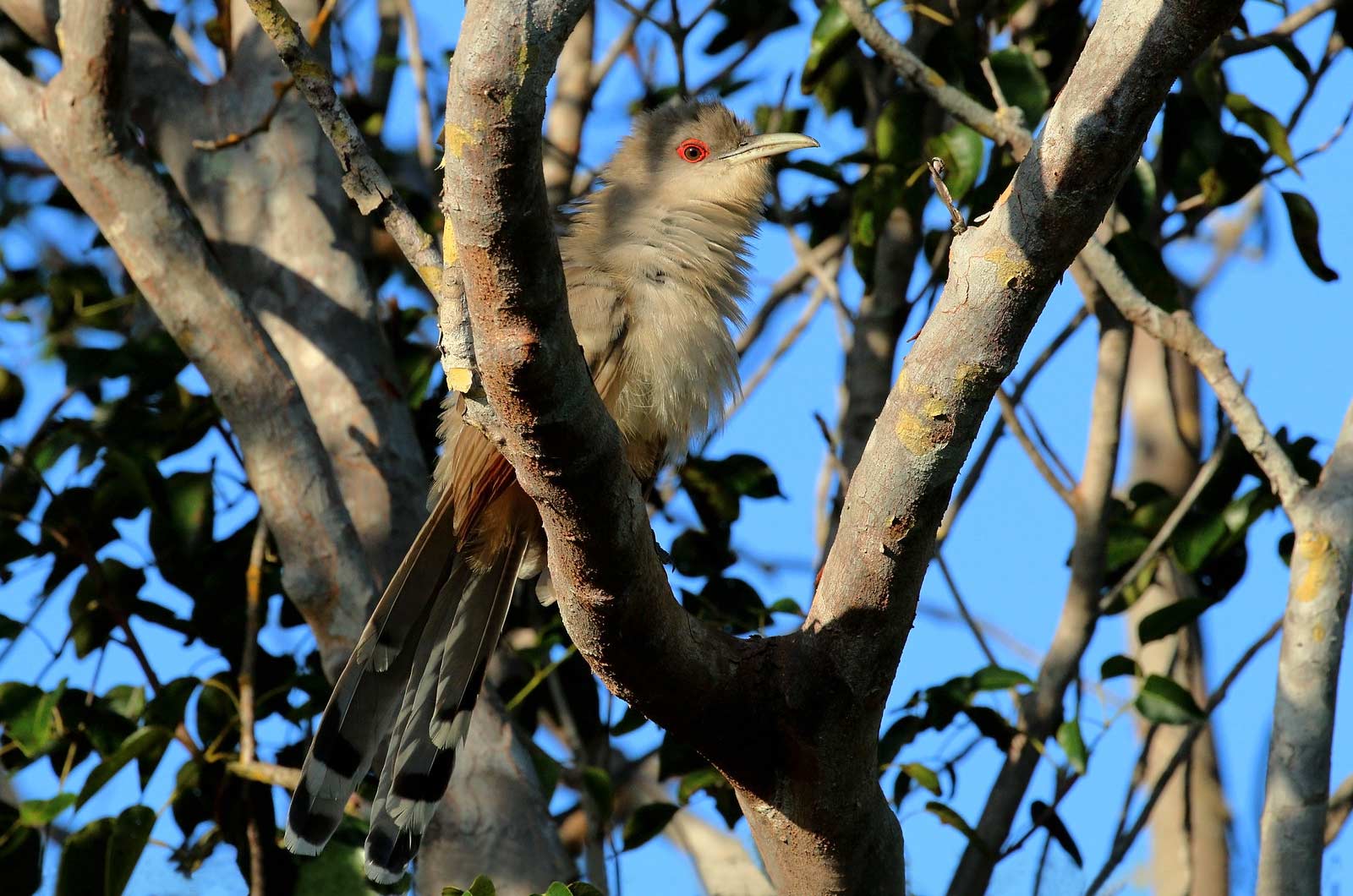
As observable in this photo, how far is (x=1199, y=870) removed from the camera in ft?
14.6

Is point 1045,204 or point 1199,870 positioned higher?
point 1199,870

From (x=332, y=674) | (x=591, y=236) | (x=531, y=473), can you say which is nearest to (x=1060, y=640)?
(x=591, y=236)

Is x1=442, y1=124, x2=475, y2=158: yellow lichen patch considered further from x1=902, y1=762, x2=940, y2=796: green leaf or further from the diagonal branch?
x1=902, y1=762, x2=940, y2=796: green leaf

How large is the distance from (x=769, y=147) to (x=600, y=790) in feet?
6.02

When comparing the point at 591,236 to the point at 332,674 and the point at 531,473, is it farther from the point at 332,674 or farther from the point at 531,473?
the point at 531,473

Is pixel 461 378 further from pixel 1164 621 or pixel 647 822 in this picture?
pixel 1164 621

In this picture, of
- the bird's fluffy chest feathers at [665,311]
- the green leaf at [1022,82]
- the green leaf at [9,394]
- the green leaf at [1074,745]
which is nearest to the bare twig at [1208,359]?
the green leaf at [1022,82]

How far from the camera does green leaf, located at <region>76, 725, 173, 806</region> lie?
3.12 m

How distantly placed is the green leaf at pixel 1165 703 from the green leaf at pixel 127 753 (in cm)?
224

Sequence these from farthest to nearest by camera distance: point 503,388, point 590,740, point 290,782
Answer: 1. point 590,740
2. point 290,782
3. point 503,388

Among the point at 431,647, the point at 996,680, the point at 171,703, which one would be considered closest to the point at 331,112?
the point at 431,647

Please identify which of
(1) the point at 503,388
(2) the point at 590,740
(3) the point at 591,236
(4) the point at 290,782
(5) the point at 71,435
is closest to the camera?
(1) the point at 503,388

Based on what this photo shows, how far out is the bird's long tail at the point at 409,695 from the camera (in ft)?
10.3

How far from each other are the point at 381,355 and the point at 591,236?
0.81 meters
